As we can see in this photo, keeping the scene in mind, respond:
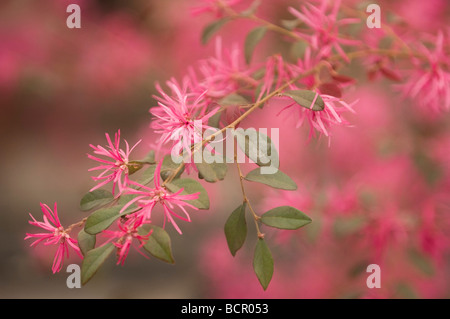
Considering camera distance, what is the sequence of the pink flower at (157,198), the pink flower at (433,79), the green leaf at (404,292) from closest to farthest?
→ 1. the pink flower at (157,198)
2. the pink flower at (433,79)
3. the green leaf at (404,292)

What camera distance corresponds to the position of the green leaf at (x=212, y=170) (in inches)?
18.1

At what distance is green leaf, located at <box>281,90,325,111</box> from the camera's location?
0.47m

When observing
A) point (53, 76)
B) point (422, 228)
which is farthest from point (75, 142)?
point (422, 228)

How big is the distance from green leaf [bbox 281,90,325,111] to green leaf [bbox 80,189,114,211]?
0.78ft

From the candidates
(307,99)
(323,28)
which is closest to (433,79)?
(323,28)

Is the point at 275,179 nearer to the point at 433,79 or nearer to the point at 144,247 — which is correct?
the point at 144,247

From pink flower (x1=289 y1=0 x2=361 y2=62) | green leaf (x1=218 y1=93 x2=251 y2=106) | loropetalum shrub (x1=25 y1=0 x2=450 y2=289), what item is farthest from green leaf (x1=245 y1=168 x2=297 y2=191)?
pink flower (x1=289 y1=0 x2=361 y2=62)

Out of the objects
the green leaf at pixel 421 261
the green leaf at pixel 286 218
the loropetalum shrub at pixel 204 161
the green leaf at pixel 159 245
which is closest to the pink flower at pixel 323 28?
the loropetalum shrub at pixel 204 161

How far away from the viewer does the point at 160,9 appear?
1451mm

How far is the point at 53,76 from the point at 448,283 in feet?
5.05

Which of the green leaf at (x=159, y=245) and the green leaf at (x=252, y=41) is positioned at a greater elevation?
the green leaf at (x=252, y=41)

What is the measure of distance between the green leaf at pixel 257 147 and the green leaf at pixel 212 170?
0.10 ft

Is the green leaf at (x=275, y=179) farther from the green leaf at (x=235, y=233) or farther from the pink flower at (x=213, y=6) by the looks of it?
the pink flower at (x=213, y=6)

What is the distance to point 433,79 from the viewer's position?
68 cm
